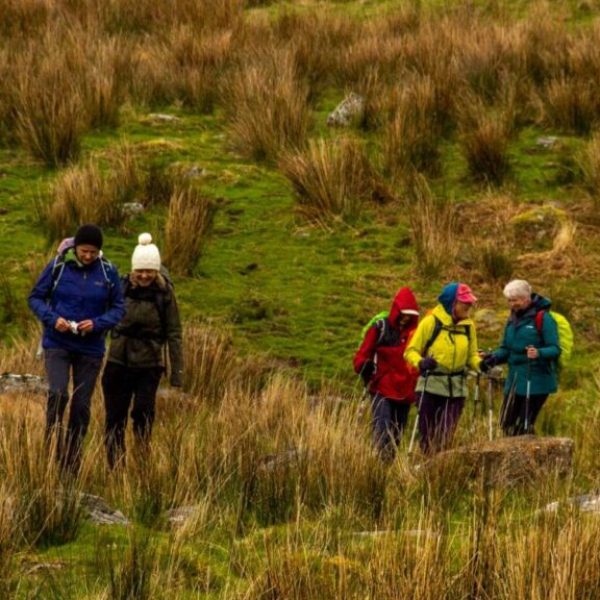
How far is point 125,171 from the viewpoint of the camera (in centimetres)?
1406

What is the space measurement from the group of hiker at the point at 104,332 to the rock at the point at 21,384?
0.83 m

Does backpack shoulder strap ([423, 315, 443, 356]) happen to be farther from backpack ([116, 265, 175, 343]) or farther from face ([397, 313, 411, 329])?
backpack ([116, 265, 175, 343])

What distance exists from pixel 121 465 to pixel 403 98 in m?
9.16

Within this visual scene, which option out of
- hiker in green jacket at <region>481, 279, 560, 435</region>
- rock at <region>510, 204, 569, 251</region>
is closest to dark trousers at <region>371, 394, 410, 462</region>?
hiker in green jacket at <region>481, 279, 560, 435</region>

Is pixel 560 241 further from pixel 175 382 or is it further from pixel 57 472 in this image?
pixel 57 472

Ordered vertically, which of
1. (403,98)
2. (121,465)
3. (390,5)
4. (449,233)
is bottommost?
(121,465)

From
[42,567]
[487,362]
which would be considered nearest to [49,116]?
[487,362]

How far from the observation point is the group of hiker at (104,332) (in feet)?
26.0

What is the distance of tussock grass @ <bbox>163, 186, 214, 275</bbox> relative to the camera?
12805mm

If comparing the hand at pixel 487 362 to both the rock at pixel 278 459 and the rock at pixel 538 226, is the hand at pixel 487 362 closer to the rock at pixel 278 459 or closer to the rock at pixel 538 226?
the rock at pixel 278 459

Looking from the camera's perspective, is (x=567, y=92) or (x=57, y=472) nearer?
(x=57, y=472)

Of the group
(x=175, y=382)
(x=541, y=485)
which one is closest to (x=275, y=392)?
(x=175, y=382)

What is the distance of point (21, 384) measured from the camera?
9.26 meters

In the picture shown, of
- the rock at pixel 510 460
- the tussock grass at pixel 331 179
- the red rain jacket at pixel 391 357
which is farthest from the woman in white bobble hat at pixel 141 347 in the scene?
the tussock grass at pixel 331 179
